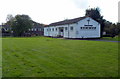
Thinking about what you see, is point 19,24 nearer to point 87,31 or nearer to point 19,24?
point 19,24

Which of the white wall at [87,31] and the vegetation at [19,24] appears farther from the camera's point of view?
the vegetation at [19,24]

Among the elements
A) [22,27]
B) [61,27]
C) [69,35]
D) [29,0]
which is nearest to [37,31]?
[22,27]

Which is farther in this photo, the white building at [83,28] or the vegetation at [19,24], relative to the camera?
the vegetation at [19,24]

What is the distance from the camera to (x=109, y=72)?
4.99 m

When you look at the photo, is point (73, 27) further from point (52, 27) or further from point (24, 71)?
point (24, 71)

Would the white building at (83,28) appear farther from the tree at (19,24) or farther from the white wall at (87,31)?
the tree at (19,24)

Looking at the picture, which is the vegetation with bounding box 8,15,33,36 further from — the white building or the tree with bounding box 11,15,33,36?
the white building

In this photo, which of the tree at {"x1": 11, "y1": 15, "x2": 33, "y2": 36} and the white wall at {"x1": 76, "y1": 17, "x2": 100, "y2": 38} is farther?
the tree at {"x1": 11, "y1": 15, "x2": 33, "y2": 36}

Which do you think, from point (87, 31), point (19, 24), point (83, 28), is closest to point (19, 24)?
point (19, 24)

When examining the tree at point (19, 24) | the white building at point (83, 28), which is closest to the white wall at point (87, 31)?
the white building at point (83, 28)

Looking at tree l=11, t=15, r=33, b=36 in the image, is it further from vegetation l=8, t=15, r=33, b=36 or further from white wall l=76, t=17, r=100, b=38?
white wall l=76, t=17, r=100, b=38

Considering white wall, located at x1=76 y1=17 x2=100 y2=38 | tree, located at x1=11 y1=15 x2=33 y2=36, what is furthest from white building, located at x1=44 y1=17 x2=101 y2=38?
tree, located at x1=11 y1=15 x2=33 y2=36

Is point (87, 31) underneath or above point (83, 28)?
underneath

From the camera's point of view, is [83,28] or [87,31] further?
[87,31]
